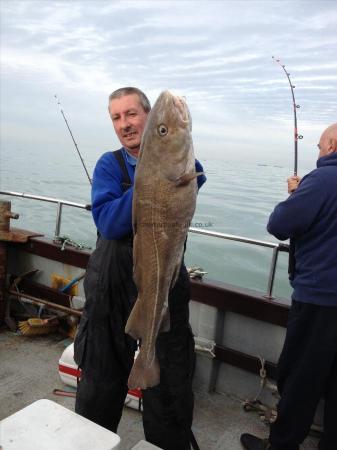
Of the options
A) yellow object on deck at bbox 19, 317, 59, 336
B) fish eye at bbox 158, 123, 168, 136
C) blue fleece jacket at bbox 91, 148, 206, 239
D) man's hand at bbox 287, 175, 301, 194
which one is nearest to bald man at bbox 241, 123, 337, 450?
man's hand at bbox 287, 175, 301, 194

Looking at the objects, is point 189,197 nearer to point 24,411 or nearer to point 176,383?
point 24,411

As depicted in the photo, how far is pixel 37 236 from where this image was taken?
18.5 ft

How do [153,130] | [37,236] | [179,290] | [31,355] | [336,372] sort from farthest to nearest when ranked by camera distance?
[37,236], [31,355], [336,372], [179,290], [153,130]

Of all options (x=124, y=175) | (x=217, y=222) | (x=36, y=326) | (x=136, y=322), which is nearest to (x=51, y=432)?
(x=136, y=322)

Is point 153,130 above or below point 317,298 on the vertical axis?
above

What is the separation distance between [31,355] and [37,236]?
167 centimetres

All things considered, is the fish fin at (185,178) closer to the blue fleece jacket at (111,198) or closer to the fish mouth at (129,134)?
the blue fleece jacket at (111,198)

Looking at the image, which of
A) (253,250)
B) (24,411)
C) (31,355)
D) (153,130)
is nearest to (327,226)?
(153,130)

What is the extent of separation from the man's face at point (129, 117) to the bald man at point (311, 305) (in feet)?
3.66

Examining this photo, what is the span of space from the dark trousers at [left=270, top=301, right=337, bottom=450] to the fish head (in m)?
1.63

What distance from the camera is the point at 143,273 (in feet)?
6.87

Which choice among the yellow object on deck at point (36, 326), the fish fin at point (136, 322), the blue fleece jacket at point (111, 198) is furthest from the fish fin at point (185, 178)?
the yellow object on deck at point (36, 326)

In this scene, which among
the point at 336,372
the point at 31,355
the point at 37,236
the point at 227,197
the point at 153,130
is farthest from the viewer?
the point at 227,197

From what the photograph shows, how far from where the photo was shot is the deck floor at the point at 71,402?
3.53 meters
